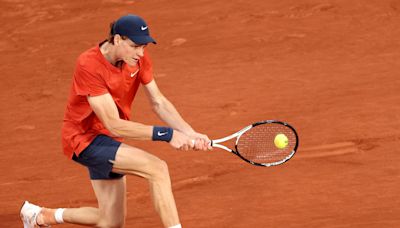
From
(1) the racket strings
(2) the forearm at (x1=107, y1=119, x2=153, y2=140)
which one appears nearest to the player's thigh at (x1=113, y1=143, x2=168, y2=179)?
(2) the forearm at (x1=107, y1=119, x2=153, y2=140)

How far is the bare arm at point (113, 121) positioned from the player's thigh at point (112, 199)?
0.55 metres

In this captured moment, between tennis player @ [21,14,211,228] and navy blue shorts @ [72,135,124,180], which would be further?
navy blue shorts @ [72,135,124,180]

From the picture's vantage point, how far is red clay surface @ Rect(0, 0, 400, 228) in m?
9.50

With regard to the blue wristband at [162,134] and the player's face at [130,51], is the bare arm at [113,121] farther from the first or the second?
the player's face at [130,51]

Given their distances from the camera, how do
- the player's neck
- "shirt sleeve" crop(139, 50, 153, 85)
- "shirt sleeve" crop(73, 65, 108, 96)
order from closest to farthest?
1. "shirt sleeve" crop(73, 65, 108, 96)
2. the player's neck
3. "shirt sleeve" crop(139, 50, 153, 85)

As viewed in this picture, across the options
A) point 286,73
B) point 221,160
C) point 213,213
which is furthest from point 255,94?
point 213,213

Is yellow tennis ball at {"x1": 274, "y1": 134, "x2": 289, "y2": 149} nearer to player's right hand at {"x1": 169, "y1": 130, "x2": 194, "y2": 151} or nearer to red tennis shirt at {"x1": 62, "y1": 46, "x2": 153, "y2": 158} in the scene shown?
player's right hand at {"x1": 169, "y1": 130, "x2": 194, "y2": 151}

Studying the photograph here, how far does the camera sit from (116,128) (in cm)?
767

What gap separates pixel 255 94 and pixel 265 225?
343 centimetres

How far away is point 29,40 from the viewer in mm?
14664

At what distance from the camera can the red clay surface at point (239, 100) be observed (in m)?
9.50

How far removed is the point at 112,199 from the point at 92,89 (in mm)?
976

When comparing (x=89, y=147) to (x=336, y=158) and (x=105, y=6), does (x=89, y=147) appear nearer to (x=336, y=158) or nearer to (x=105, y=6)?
(x=336, y=158)

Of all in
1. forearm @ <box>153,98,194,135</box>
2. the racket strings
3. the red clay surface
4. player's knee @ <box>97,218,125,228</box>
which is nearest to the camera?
player's knee @ <box>97,218,125,228</box>
